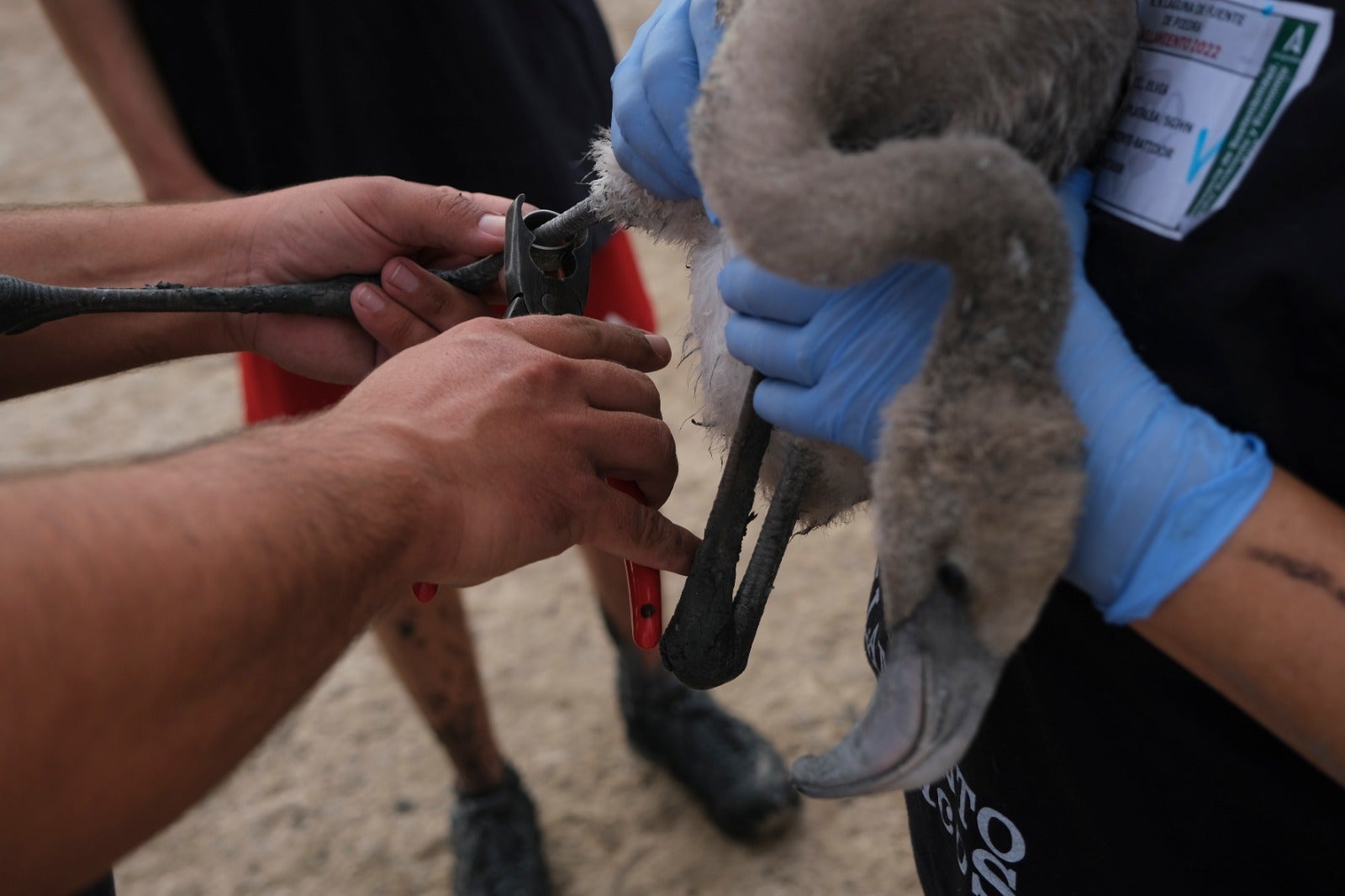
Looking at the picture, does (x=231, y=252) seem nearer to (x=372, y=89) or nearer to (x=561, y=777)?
(x=372, y=89)

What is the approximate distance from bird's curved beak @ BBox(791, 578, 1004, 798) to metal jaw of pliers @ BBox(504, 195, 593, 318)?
0.67m

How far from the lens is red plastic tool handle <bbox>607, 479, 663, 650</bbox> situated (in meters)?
1.28

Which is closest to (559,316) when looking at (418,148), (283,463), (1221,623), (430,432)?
(430,432)

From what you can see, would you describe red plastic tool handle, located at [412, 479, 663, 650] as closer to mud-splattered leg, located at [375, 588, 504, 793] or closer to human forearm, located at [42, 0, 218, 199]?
mud-splattered leg, located at [375, 588, 504, 793]

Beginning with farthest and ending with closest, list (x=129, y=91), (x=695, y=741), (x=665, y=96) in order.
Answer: (x=695, y=741)
(x=129, y=91)
(x=665, y=96)

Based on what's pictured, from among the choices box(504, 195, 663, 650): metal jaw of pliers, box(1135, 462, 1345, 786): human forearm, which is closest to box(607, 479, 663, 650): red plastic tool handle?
box(504, 195, 663, 650): metal jaw of pliers

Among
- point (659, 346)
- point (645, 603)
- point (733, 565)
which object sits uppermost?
point (659, 346)

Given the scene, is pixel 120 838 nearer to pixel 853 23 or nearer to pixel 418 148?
pixel 853 23

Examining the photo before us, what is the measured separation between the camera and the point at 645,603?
1300mm

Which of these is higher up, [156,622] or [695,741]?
[156,622]

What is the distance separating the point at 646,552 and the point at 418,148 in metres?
1.11

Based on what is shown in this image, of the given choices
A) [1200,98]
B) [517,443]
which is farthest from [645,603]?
[1200,98]

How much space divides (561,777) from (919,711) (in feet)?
5.57

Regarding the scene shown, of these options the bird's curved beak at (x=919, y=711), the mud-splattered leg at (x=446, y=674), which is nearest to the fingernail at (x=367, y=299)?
the mud-splattered leg at (x=446, y=674)
